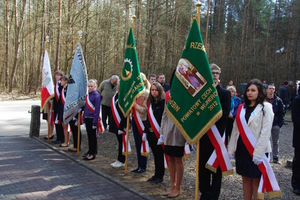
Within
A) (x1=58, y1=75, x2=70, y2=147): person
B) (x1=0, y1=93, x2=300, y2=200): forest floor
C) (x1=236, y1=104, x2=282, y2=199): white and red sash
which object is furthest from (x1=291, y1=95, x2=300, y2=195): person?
(x1=58, y1=75, x2=70, y2=147): person

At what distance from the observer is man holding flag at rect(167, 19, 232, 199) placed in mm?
4332

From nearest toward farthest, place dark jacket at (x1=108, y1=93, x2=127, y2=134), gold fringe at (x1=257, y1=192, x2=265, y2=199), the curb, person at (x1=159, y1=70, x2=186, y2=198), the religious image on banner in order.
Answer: gold fringe at (x1=257, y1=192, x2=265, y2=199), the religious image on banner, person at (x1=159, y1=70, x2=186, y2=198), the curb, dark jacket at (x1=108, y1=93, x2=127, y2=134)

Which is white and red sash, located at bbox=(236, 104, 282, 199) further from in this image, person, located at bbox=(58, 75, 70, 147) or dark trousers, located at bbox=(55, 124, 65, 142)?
dark trousers, located at bbox=(55, 124, 65, 142)

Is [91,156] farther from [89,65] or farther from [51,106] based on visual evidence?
[89,65]

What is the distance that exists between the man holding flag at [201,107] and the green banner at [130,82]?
65.6 inches

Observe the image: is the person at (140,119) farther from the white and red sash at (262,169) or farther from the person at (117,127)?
the white and red sash at (262,169)

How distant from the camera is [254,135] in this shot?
3992mm

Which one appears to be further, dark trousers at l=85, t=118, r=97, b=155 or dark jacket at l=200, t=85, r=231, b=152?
dark trousers at l=85, t=118, r=97, b=155

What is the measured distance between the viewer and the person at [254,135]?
3.91 metres

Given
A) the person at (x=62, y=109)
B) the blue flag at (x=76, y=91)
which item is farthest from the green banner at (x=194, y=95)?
the person at (x=62, y=109)

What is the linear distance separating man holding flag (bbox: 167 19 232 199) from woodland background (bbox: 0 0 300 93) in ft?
67.5

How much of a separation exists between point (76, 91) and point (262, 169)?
221 inches

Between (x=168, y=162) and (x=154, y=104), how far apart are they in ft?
3.84

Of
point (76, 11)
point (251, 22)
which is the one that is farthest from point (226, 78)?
point (76, 11)
